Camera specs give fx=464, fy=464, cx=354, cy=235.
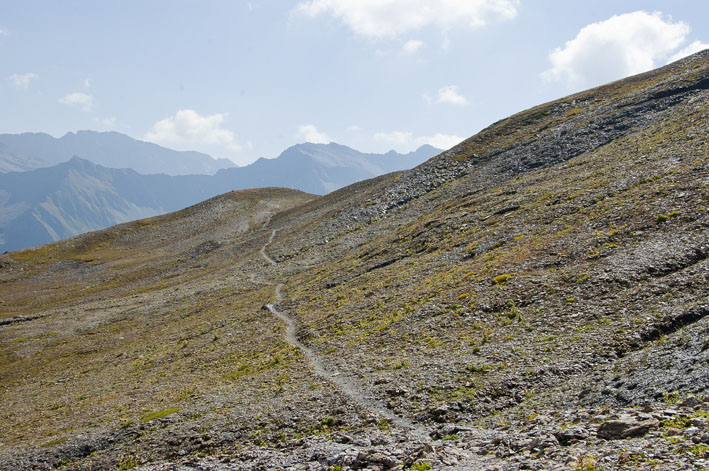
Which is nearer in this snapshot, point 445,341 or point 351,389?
point 351,389

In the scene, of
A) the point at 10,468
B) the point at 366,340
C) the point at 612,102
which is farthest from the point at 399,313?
the point at 612,102

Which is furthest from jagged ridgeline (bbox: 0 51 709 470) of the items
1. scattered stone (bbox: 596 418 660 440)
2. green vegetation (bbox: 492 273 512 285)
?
green vegetation (bbox: 492 273 512 285)

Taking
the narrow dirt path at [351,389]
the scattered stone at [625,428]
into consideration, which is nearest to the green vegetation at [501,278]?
the narrow dirt path at [351,389]

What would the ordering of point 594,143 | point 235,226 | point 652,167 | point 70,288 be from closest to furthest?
point 652,167 < point 594,143 < point 70,288 < point 235,226

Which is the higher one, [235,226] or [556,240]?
[235,226]

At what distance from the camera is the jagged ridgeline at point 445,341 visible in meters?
18.8

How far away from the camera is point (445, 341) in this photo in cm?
3061

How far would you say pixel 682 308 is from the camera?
81.1 ft

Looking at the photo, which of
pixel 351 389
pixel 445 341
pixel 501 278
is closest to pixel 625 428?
pixel 351 389

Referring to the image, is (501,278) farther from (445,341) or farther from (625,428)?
(625,428)

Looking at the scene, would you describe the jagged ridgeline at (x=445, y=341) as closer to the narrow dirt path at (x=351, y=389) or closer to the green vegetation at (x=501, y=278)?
the narrow dirt path at (x=351, y=389)

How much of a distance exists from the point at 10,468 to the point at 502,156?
3338 inches

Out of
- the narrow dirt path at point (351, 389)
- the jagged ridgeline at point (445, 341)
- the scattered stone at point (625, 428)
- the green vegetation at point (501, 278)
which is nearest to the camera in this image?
the scattered stone at point (625, 428)

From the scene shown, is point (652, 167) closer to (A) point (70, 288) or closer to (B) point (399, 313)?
(B) point (399, 313)
